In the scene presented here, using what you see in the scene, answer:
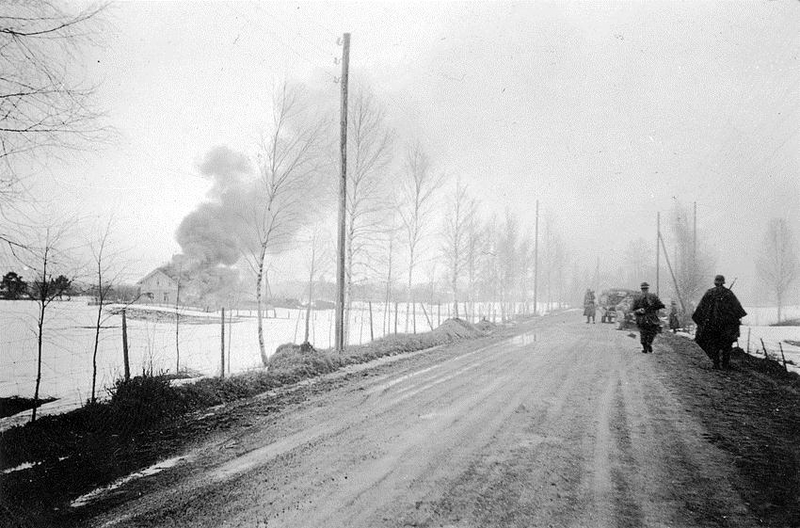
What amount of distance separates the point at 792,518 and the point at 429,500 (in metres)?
2.54

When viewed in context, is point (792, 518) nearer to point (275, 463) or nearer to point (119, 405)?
point (275, 463)

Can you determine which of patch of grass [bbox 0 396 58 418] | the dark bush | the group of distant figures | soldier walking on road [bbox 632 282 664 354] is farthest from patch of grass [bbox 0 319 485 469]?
soldier walking on road [bbox 632 282 664 354]

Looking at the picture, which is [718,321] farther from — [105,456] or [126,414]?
[126,414]

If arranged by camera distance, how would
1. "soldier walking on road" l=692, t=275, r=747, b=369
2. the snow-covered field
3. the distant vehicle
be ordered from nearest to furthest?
1. the snow-covered field
2. "soldier walking on road" l=692, t=275, r=747, b=369
3. the distant vehicle

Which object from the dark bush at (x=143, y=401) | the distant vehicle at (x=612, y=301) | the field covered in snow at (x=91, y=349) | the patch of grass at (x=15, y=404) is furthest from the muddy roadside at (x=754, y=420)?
the distant vehicle at (x=612, y=301)

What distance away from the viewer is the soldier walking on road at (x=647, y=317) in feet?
36.9

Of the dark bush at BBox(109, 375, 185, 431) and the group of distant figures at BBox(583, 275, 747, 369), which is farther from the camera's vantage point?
the group of distant figures at BBox(583, 275, 747, 369)

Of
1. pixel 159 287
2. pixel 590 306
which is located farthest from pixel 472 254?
pixel 159 287

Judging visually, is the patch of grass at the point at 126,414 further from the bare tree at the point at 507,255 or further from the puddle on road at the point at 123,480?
the bare tree at the point at 507,255

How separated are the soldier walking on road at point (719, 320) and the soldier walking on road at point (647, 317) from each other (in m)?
2.26

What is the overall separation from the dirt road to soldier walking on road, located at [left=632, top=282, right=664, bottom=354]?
Result: 551 centimetres

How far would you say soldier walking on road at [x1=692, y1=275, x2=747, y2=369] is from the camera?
837cm

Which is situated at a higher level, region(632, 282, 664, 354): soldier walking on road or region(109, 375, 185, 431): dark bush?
region(632, 282, 664, 354): soldier walking on road

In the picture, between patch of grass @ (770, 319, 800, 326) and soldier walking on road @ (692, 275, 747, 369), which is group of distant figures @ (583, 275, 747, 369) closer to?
soldier walking on road @ (692, 275, 747, 369)
